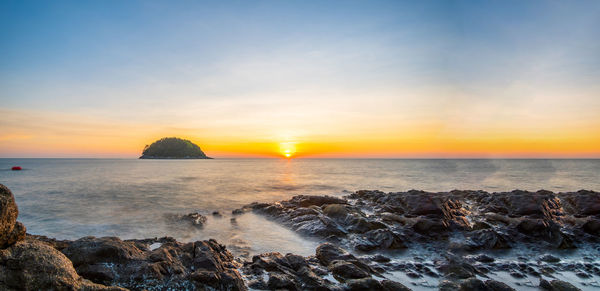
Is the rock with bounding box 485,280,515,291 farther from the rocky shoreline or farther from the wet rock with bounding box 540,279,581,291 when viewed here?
the wet rock with bounding box 540,279,581,291

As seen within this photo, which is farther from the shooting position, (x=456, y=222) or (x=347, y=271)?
(x=456, y=222)

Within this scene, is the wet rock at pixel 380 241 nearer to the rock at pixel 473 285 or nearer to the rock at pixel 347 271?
the rock at pixel 347 271

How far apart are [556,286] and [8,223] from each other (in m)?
10.5

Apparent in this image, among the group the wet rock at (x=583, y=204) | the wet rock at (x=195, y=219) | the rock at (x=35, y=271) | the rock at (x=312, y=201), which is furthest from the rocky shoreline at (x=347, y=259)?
the wet rock at (x=195, y=219)

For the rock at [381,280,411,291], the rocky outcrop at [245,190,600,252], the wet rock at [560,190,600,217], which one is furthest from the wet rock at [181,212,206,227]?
the wet rock at [560,190,600,217]

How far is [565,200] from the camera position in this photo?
15.9 m

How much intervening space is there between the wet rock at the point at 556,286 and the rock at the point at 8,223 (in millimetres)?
10193

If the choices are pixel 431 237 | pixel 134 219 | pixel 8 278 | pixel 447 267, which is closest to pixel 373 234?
pixel 431 237

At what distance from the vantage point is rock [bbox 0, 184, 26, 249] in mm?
4340

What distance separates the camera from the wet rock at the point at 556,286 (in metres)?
6.09

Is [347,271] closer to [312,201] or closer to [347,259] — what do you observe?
[347,259]

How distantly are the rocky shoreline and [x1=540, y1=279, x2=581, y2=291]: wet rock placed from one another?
18 mm

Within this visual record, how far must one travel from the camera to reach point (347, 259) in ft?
24.5

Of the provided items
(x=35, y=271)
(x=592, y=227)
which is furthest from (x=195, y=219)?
(x=592, y=227)
